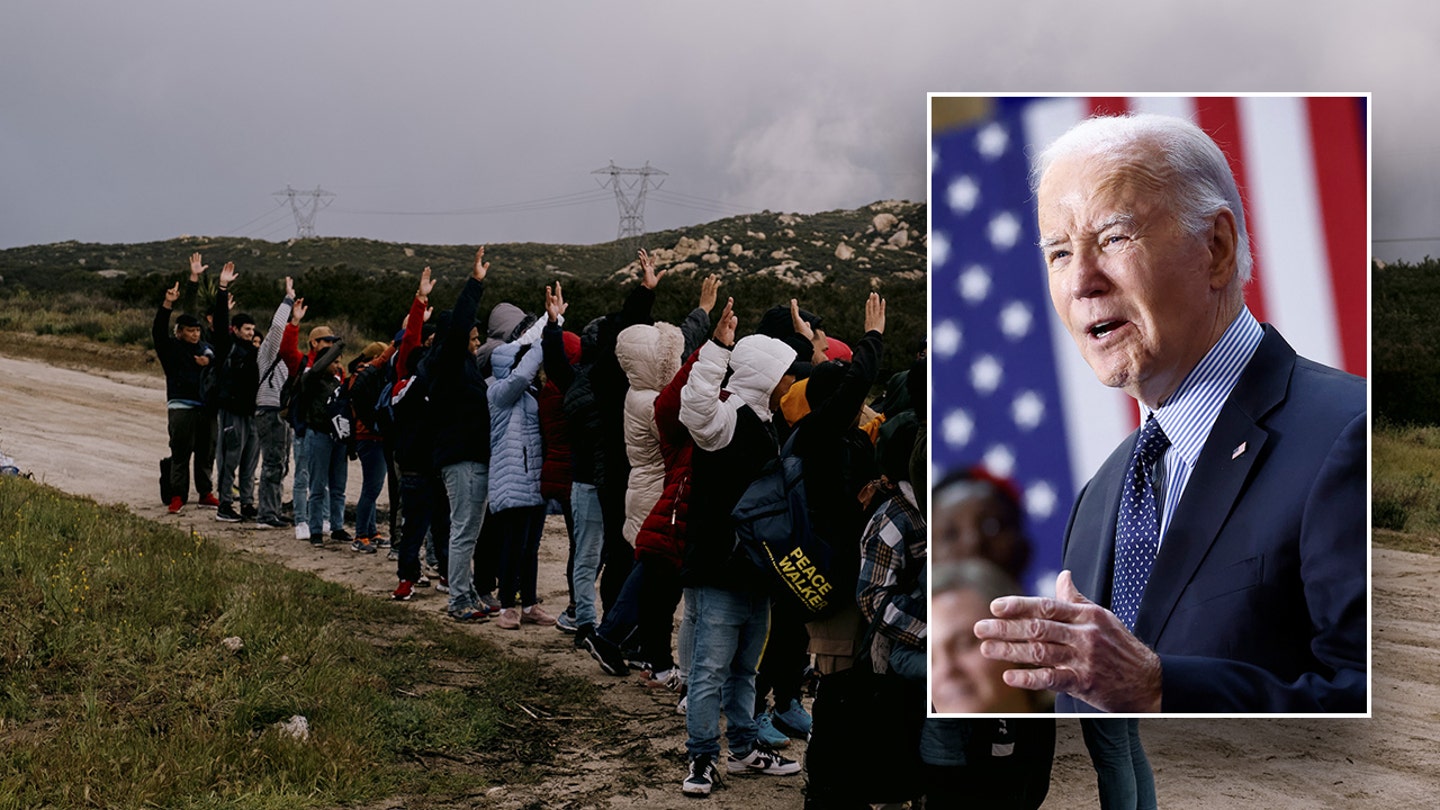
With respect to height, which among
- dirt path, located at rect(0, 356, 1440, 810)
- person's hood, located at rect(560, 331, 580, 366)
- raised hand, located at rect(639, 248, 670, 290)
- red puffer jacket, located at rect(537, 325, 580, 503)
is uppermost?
raised hand, located at rect(639, 248, 670, 290)

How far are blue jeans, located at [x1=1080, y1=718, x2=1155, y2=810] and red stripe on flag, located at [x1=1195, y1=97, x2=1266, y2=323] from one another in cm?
177

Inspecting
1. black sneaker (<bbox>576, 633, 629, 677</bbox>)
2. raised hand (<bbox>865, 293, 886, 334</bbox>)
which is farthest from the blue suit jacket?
black sneaker (<bbox>576, 633, 629, 677</bbox>)

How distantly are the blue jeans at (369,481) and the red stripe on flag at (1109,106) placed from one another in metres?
8.57

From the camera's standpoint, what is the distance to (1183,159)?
11.2 ft

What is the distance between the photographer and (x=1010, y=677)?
358cm

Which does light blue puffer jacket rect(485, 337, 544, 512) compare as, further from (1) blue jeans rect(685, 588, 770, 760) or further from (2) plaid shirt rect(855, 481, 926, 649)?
(2) plaid shirt rect(855, 481, 926, 649)

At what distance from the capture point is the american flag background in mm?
3482

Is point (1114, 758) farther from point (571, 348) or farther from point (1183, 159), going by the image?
point (571, 348)

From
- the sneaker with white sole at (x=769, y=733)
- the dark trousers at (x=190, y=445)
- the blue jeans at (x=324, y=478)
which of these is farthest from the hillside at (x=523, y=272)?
the dark trousers at (x=190, y=445)

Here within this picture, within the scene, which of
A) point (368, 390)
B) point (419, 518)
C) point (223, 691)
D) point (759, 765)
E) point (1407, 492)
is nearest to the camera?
point (759, 765)

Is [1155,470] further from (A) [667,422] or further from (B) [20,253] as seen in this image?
(B) [20,253]

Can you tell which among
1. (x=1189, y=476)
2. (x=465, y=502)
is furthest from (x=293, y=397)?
(x=1189, y=476)

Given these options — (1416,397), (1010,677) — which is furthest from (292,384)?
(1416,397)

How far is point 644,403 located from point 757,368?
57.5 inches
